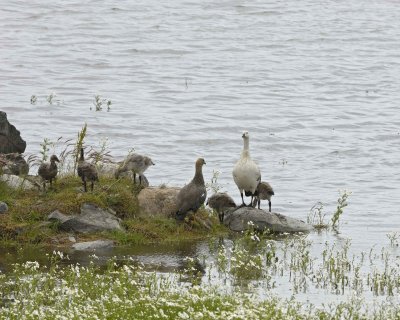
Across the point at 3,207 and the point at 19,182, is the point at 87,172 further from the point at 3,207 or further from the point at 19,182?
the point at 3,207

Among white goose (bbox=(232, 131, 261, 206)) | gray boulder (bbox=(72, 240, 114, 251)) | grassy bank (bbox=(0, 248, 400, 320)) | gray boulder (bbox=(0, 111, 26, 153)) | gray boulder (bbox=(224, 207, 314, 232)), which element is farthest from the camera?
gray boulder (bbox=(0, 111, 26, 153))

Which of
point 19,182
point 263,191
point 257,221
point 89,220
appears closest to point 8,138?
point 19,182

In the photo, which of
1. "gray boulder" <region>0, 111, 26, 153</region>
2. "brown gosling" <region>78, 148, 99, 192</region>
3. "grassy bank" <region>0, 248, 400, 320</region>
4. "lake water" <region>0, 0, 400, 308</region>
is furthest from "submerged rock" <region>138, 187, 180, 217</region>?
"gray boulder" <region>0, 111, 26, 153</region>

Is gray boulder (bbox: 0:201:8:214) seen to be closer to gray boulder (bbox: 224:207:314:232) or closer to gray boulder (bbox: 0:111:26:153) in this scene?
gray boulder (bbox: 0:111:26:153)

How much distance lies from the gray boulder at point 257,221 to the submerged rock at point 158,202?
3.35 feet

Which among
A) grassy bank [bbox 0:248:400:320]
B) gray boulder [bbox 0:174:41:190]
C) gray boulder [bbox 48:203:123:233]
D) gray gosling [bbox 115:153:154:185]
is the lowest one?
grassy bank [bbox 0:248:400:320]

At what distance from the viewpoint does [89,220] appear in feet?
57.9

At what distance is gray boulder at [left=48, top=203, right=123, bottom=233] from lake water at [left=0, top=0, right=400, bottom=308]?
3445 millimetres

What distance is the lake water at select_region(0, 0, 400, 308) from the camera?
26.4 meters

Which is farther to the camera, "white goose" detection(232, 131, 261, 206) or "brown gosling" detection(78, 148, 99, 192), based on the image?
"white goose" detection(232, 131, 261, 206)

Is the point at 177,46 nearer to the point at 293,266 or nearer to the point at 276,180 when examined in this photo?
the point at 276,180

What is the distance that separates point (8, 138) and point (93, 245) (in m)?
4.53

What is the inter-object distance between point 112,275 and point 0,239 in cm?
262

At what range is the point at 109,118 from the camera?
3169cm
